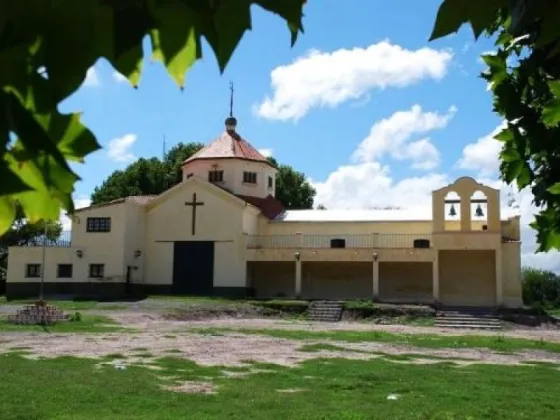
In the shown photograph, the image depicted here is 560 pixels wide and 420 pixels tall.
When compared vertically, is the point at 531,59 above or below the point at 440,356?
above

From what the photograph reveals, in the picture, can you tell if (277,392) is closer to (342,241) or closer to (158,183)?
(342,241)

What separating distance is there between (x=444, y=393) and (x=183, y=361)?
593cm

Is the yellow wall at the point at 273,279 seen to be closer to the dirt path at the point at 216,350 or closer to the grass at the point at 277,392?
the dirt path at the point at 216,350

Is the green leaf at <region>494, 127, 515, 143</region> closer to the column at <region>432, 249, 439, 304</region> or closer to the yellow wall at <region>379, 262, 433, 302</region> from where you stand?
the column at <region>432, 249, 439, 304</region>

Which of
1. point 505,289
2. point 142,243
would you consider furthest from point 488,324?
point 142,243

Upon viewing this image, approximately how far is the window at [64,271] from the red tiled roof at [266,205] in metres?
10.6

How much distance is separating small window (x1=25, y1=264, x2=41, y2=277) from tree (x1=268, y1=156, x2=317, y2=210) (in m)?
25.5

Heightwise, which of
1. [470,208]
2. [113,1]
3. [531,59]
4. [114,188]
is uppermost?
[114,188]

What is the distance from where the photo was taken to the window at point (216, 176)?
43875mm

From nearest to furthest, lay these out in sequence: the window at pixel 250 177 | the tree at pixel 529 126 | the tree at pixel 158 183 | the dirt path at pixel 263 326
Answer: the tree at pixel 529 126 → the dirt path at pixel 263 326 → the window at pixel 250 177 → the tree at pixel 158 183

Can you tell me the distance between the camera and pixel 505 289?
38.6 metres

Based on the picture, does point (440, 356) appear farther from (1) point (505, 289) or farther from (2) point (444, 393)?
(1) point (505, 289)

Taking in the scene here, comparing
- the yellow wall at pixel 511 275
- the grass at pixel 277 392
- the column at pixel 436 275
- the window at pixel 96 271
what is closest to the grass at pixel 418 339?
the grass at pixel 277 392

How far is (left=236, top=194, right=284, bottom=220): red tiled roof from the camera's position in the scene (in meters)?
43.6
